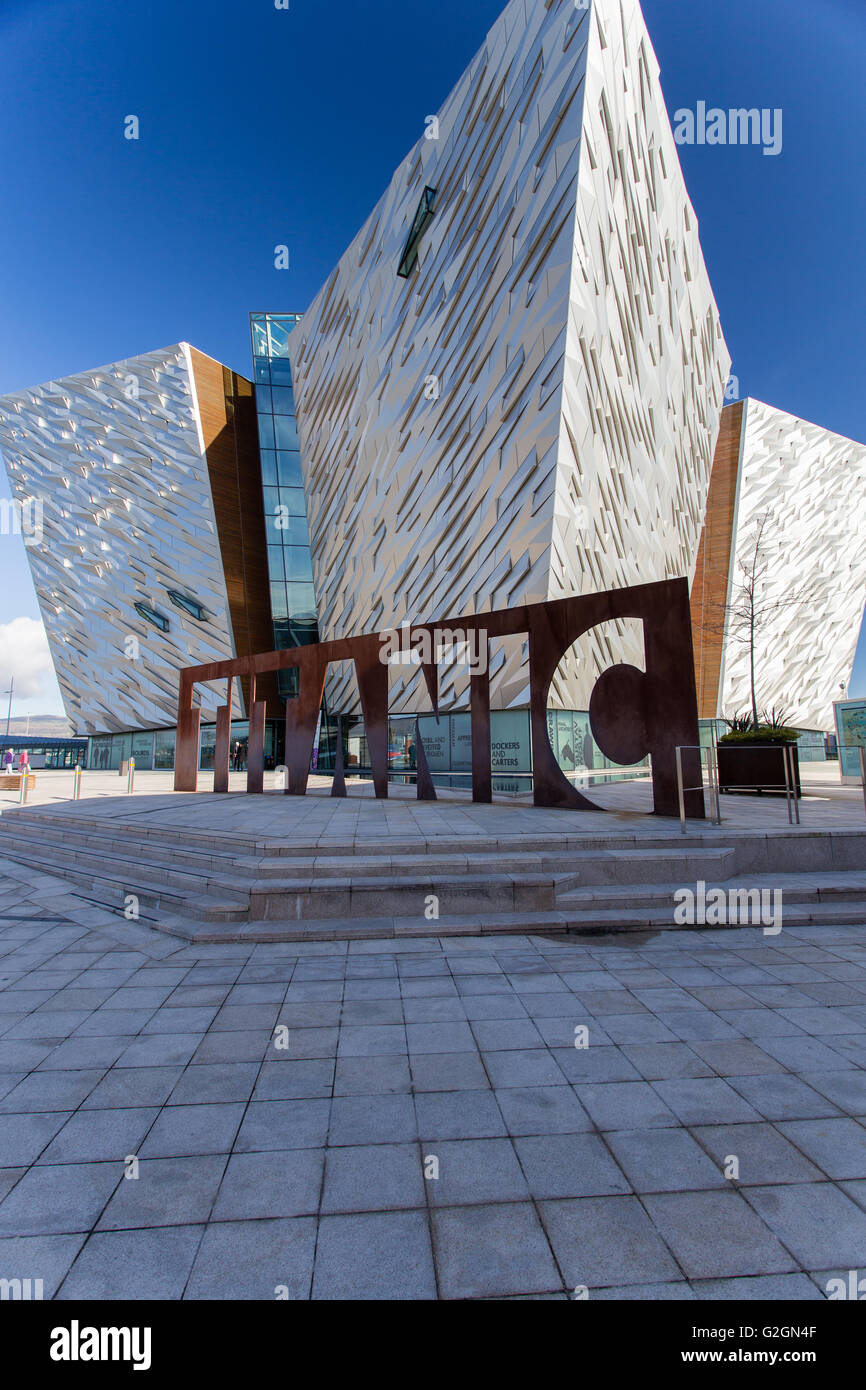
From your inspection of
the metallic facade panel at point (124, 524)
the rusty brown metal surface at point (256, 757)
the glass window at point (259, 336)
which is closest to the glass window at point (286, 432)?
the metallic facade panel at point (124, 524)

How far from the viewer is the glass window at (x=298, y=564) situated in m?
35.2

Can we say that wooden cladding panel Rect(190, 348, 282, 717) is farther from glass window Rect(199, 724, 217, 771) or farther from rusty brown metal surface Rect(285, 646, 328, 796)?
rusty brown metal surface Rect(285, 646, 328, 796)

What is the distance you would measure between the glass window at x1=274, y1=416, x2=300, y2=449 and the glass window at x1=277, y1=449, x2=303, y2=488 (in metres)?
0.39

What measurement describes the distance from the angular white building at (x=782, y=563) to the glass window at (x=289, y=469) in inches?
968

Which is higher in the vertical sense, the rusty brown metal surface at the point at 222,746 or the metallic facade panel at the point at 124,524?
the metallic facade panel at the point at 124,524

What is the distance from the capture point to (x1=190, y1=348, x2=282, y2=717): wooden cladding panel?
3538 cm

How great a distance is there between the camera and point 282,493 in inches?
1422

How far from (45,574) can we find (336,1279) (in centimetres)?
4666

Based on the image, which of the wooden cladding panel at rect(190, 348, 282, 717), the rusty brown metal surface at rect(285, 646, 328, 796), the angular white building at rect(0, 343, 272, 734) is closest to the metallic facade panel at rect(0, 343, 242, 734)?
the angular white building at rect(0, 343, 272, 734)

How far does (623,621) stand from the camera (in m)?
22.5

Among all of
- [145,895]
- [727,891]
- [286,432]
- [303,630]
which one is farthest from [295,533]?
[727,891]

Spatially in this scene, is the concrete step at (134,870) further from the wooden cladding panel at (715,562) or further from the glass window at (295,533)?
the wooden cladding panel at (715,562)
